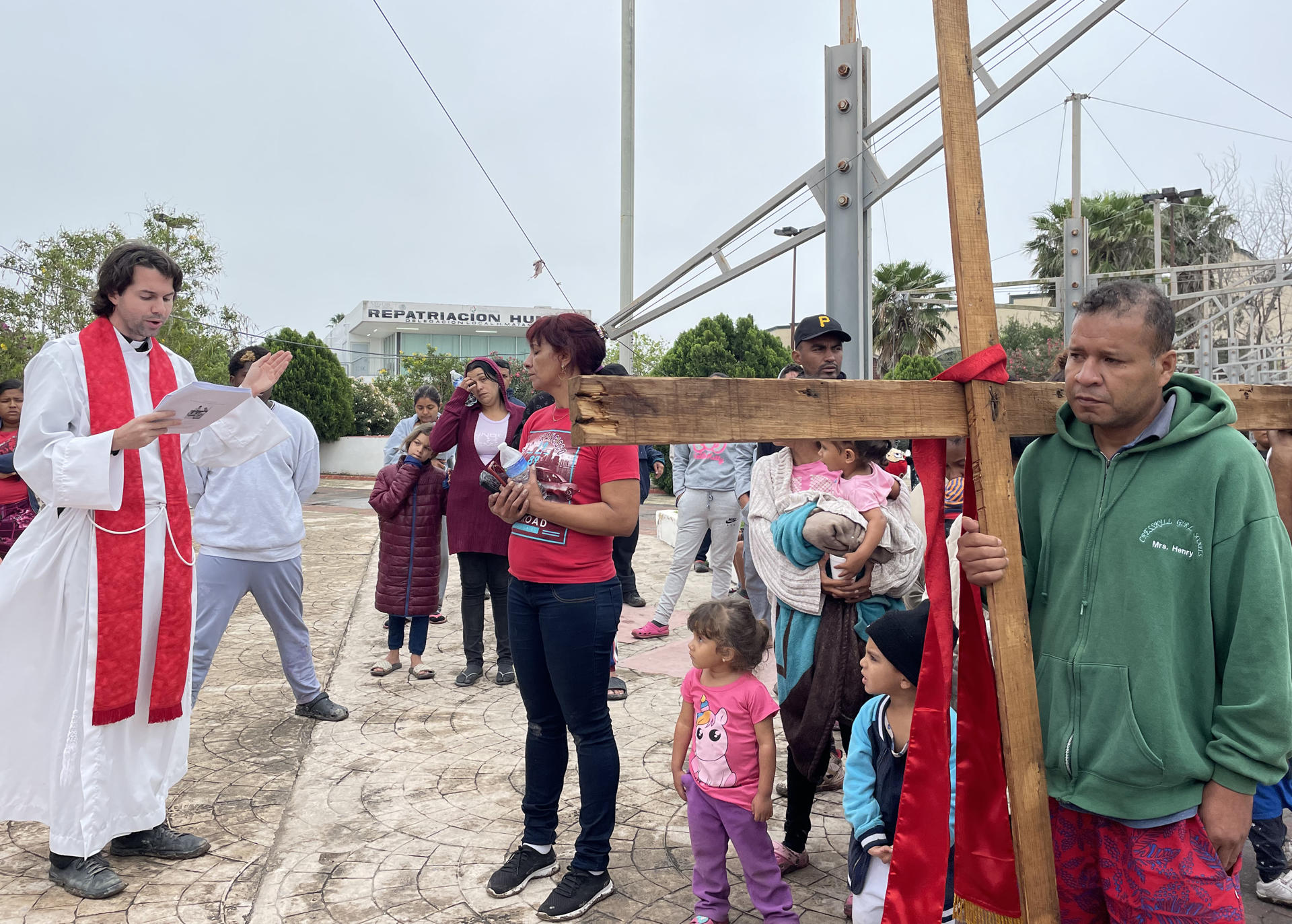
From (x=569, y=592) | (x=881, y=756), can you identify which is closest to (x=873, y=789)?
(x=881, y=756)

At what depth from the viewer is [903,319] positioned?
32531mm

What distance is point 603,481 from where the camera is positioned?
3.01 meters

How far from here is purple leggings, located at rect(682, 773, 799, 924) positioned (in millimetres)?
2764

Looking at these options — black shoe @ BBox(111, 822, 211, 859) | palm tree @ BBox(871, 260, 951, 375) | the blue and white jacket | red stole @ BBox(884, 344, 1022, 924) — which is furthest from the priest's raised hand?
palm tree @ BBox(871, 260, 951, 375)

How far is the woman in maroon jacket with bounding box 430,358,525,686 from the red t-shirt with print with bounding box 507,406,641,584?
2.26m

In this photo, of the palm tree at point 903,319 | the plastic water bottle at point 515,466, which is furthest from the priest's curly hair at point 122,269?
the palm tree at point 903,319

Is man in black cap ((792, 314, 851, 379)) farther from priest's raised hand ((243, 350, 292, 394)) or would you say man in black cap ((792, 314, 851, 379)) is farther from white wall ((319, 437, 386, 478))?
white wall ((319, 437, 386, 478))

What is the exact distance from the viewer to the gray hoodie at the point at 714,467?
22.5ft

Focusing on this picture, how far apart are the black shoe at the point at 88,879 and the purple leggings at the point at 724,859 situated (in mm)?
2008

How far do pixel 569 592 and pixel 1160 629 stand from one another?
5.76ft

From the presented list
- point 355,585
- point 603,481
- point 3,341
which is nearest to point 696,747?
point 603,481

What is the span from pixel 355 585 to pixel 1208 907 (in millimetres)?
8923

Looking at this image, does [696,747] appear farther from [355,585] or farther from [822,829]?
[355,585]

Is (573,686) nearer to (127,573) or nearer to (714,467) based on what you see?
(127,573)
